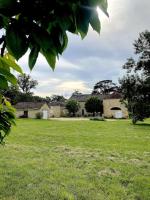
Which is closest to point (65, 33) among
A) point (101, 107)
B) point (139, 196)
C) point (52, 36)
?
point (52, 36)

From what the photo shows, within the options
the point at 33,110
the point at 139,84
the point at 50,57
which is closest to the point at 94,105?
the point at 33,110

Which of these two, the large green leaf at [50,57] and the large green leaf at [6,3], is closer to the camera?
the large green leaf at [6,3]

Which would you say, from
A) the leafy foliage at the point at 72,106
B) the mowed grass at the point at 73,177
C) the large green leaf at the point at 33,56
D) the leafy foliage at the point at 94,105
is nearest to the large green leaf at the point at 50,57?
the large green leaf at the point at 33,56

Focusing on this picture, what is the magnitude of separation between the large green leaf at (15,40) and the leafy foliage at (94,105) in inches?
2695

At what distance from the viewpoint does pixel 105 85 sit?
10912 centimetres

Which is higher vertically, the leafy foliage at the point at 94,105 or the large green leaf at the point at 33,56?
the leafy foliage at the point at 94,105

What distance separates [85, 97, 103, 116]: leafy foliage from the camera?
6950 cm

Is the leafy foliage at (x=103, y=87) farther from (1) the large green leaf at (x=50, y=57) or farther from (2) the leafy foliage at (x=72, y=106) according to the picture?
(1) the large green leaf at (x=50, y=57)

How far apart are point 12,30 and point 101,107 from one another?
6890cm

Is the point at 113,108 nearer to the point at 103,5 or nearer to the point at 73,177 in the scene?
the point at 73,177

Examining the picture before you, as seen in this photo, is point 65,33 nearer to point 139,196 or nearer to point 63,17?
point 63,17

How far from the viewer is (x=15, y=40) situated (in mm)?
918

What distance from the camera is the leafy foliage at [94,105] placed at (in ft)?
228

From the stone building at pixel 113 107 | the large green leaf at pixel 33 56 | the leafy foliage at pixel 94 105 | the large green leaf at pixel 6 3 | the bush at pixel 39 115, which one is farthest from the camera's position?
the leafy foliage at pixel 94 105
